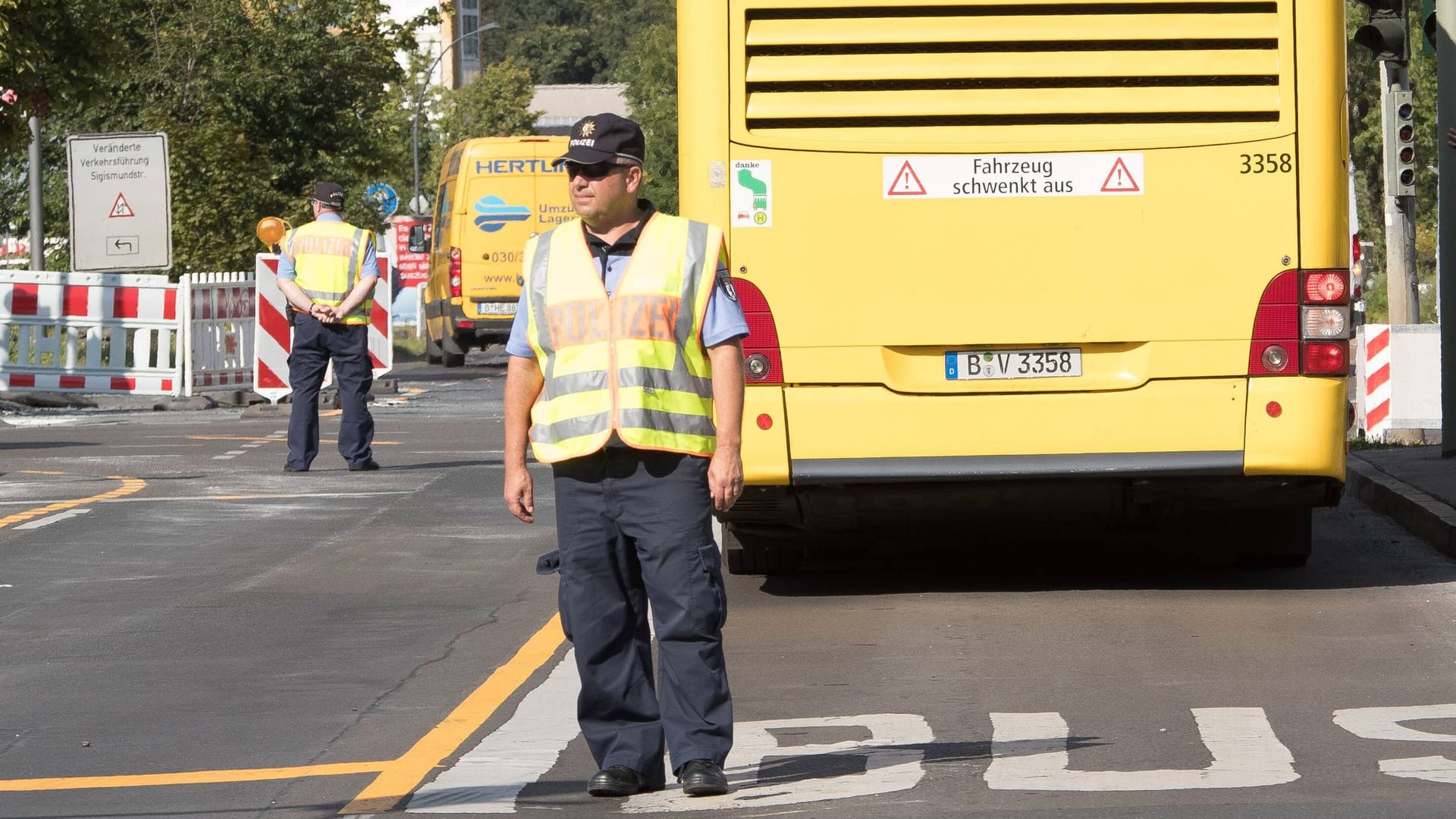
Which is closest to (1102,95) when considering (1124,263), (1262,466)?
(1124,263)

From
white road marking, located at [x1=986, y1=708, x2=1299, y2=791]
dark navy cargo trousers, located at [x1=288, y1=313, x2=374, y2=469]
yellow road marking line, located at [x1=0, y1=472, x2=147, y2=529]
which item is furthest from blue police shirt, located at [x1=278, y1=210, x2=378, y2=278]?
white road marking, located at [x1=986, y1=708, x2=1299, y2=791]

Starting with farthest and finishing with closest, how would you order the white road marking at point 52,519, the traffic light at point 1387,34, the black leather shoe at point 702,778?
the traffic light at point 1387,34, the white road marking at point 52,519, the black leather shoe at point 702,778

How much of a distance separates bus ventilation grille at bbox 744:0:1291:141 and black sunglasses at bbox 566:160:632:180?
3720 millimetres

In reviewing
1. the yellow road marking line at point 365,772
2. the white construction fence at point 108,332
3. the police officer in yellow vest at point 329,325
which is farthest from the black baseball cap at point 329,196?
the yellow road marking line at point 365,772

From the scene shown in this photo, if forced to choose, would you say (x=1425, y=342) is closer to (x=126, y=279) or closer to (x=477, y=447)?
(x=477, y=447)

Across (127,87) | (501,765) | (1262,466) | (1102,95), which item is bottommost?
(501,765)

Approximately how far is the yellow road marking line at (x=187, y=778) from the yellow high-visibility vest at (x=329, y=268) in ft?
34.3

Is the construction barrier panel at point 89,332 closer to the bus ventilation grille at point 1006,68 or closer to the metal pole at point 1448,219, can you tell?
the metal pole at point 1448,219

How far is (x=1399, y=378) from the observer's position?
2094 centimetres

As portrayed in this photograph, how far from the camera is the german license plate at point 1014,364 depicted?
398 inches

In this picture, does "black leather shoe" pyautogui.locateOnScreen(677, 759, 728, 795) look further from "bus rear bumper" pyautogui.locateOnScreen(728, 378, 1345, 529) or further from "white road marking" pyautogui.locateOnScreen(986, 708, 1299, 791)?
"bus rear bumper" pyautogui.locateOnScreen(728, 378, 1345, 529)

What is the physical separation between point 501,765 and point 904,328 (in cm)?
375

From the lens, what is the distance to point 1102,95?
10.2 metres

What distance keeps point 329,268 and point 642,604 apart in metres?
10.9
